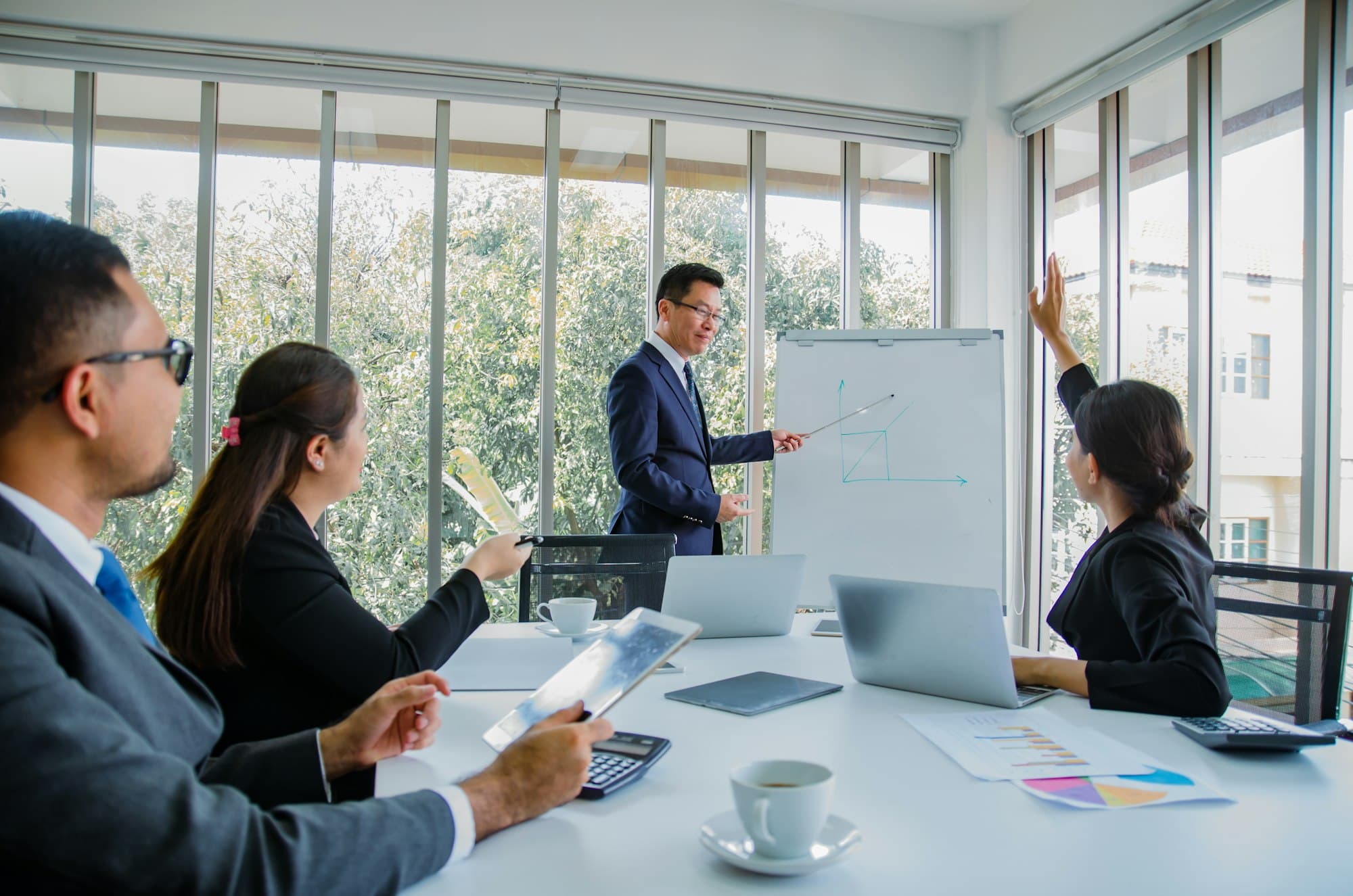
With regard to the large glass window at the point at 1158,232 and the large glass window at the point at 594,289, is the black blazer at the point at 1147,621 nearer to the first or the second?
the large glass window at the point at 1158,232

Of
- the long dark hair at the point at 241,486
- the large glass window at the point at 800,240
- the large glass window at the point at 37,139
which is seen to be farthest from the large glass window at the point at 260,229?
the long dark hair at the point at 241,486

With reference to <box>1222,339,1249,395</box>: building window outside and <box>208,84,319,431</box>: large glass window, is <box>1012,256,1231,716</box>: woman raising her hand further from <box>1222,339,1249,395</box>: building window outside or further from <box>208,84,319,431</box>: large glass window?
<box>208,84,319,431</box>: large glass window

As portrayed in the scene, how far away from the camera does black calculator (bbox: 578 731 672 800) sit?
104cm

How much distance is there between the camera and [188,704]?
864 mm

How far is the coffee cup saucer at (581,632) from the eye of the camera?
1854mm

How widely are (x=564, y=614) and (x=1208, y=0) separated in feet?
9.17

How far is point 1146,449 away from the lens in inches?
63.6

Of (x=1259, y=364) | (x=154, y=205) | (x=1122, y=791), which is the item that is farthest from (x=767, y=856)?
(x=154, y=205)

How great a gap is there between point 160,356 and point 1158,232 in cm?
331

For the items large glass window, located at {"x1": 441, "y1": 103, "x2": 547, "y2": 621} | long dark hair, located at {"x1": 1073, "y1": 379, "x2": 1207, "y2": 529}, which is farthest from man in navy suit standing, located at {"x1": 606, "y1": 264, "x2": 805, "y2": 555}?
long dark hair, located at {"x1": 1073, "y1": 379, "x2": 1207, "y2": 529}

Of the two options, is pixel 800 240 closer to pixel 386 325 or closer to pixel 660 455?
pixel 660 455

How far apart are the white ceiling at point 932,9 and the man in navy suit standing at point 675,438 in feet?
4.76

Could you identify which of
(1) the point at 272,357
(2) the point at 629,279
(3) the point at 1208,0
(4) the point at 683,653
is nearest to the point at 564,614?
(4) the point at 683,653

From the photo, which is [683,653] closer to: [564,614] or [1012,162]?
[564,614]
